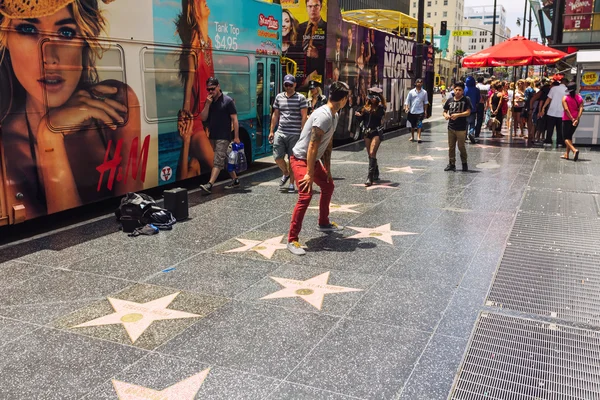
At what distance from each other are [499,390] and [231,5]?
888cm

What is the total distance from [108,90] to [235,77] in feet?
11.7

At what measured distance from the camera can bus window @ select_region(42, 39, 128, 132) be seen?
693cm

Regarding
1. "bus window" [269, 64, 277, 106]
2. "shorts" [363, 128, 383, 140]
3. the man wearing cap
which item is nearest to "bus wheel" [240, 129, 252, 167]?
"bus window" [269, 64, 277, 106]

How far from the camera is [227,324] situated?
15.1ft

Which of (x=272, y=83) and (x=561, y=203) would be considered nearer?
(x=561, y=203)

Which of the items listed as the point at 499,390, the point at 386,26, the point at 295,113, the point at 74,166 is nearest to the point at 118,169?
the point at 74,166

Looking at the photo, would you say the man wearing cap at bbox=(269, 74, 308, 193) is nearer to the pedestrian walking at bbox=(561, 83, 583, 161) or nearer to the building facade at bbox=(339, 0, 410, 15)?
the pedestrian walking at bbox=(561, 83, 583, 161)

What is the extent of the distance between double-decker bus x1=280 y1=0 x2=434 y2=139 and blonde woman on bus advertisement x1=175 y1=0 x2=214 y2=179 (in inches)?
229

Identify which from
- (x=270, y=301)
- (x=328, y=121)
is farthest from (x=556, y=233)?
(x=270, y=301)

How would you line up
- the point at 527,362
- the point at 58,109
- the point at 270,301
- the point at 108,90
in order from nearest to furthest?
the point at 527,362 → the point at 270,301 → the point at 58,109 → the point at 108,90

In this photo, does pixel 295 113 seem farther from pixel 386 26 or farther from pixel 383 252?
pixel 386 26

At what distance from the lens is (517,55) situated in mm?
16766

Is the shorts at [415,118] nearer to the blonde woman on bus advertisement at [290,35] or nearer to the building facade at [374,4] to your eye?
the blonde woman on bus advertisement at [290,35]

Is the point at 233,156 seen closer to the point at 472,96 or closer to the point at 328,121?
the point at 328,121
